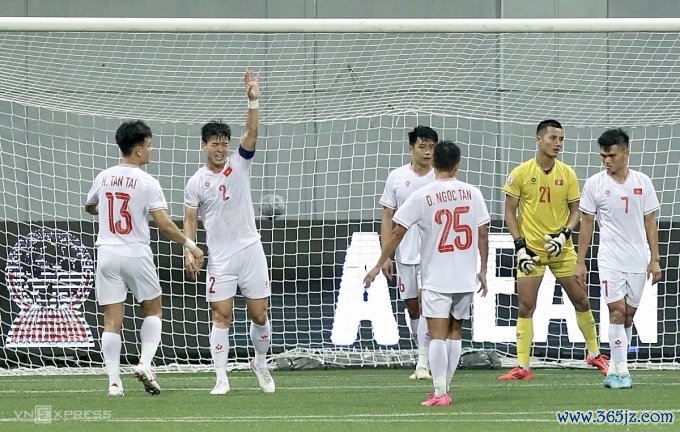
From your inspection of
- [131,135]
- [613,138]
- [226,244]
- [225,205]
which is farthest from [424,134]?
[131,135]

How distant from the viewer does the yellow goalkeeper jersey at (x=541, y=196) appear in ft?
37.9

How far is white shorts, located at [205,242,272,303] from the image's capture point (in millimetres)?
10281

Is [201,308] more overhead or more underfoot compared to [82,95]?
more underfoot

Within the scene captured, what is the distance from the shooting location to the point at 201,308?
1362cm

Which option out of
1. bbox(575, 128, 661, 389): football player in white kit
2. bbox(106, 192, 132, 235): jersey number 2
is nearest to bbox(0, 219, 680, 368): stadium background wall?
bbox(575, 128, 661, 389): football player in white kit

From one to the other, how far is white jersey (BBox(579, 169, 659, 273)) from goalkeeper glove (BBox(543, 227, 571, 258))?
642mm

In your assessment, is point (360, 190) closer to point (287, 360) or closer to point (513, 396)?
point (287, 360)

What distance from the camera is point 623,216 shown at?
1055cm

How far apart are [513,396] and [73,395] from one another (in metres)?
3.41

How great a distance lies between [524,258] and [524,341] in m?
0.82

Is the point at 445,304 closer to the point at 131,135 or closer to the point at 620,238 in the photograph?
the point at 620,238

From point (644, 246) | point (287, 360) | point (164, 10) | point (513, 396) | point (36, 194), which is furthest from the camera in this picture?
point (164, 10)

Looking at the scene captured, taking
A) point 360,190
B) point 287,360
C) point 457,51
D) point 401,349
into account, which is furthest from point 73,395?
point 457,51

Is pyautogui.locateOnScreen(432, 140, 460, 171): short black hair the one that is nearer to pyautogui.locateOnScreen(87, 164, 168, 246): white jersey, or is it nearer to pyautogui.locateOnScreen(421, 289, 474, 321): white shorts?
pyautogui.locateOnScreen(421, 289, 474, 321): white shorts
